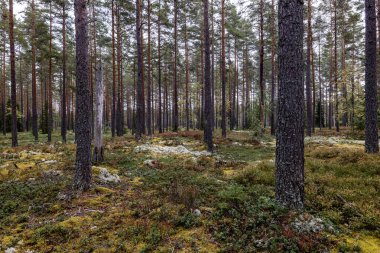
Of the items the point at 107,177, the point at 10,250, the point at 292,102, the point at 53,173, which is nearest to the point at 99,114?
the point at 53,173

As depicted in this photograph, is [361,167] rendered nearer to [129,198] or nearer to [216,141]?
[129,198]

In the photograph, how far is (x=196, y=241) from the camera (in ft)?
12.6

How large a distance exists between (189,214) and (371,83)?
A: 28.4ft

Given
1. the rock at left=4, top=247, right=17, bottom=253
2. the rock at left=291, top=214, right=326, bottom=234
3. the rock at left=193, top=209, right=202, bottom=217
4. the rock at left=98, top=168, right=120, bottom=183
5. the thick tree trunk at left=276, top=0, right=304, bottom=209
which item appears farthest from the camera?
the rock at left=98, top=168, right=120, bottom=183

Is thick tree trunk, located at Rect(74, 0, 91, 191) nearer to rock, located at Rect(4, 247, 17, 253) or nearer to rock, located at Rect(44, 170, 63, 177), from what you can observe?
rock, located at Rect(44, 170, 63, 177)

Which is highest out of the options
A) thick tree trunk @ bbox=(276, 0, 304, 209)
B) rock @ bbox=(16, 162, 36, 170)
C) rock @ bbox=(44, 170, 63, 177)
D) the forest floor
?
thick tree trunk @ bbox=(276, 0, 304, 209)

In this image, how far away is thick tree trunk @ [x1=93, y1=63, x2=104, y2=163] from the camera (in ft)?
29.6

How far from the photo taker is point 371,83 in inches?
345

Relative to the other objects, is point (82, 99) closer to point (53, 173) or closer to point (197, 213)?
point (53, 173)

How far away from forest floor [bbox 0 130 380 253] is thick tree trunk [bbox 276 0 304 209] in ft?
1.58

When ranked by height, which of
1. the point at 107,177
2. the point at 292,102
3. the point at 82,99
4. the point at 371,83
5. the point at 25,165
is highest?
the point at 371,83

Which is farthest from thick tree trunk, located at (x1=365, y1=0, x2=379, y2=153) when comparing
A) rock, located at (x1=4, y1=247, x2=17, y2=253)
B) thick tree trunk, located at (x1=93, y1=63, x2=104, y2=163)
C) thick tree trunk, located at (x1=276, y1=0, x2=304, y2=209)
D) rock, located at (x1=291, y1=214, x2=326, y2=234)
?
rock, located at (x1=4, y1=247, x2=17, y2=253)

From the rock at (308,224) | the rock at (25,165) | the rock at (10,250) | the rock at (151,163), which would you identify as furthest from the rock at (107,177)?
the rock at (308,224)

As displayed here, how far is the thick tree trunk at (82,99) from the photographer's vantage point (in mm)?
6254
